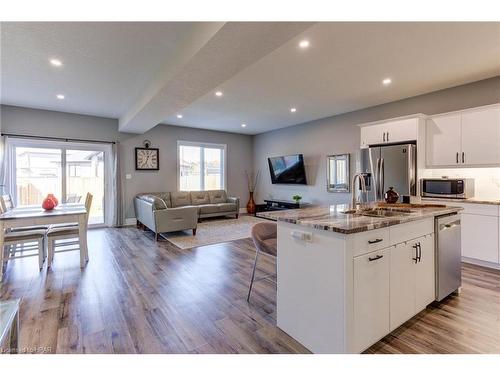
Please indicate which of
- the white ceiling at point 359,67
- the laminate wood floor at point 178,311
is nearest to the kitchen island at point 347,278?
the laminate wood floor at point 178,311

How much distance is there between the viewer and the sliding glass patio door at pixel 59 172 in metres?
5.23

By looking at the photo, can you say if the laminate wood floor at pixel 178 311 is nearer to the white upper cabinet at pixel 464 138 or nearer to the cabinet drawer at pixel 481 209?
the cabinet drawer at pixel 481 209

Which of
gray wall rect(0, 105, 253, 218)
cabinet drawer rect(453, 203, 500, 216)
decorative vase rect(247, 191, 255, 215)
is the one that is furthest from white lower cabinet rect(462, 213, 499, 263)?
gray wall rect(0, 105, 253, 218)

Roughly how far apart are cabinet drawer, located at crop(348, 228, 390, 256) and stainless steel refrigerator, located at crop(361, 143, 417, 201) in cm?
243

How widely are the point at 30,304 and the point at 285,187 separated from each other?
6.06 meters

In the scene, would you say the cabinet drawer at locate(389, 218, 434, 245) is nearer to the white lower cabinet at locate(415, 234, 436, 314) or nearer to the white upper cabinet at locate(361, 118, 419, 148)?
the white lower cabinet at locate(415, 234, 436, 314)

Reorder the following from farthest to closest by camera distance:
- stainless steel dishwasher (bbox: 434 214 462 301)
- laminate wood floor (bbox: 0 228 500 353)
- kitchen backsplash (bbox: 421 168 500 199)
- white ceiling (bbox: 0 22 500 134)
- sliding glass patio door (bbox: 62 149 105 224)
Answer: sliding glass patio door (bbox: 62 149 105 224) < kitchen backsplash (bbox: 421 168 500 199) < white ceiling (bbox: 0 22 500 134) < stainless steel dishwasher (bbox: 434 214 462 301) < laminate wood floor (bbox: 0 228 500 353)

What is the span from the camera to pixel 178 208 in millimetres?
5051

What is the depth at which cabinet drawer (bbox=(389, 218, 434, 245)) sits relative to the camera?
1.86 metres

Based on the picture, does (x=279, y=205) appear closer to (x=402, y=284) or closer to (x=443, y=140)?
(x=443, y=140)

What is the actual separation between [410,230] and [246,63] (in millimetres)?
2148

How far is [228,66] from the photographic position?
2.64 meters

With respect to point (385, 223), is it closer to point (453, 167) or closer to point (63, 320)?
point (63, 320)
